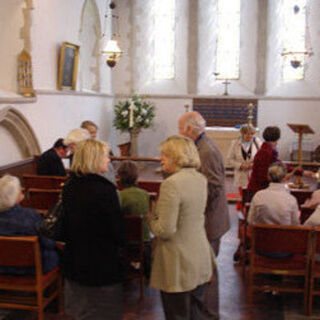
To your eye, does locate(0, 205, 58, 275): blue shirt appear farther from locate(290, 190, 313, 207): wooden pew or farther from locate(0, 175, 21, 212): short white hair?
locate(290, 190, 313, 207): wooden pew

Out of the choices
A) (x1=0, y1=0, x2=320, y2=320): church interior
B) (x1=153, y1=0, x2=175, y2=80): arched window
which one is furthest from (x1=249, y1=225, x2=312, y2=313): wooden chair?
(x1=153, y1=0, x2=175, y2=80): arched window

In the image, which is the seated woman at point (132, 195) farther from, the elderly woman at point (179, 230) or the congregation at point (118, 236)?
the elderly woman at point (179, 230)

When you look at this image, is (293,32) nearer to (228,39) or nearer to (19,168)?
(228,39)

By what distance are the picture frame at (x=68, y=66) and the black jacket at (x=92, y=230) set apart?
20.6 feet

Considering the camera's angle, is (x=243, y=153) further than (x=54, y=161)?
Yes

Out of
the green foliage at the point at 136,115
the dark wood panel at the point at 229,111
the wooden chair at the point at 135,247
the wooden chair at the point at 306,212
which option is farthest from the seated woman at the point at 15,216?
the dark wood panel at the point at 229,111

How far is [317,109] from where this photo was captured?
12.0 m

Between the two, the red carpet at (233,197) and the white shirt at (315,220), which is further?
the red carpet at (233,197)

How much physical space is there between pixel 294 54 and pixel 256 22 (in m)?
2.20

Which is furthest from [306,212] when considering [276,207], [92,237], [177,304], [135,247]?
[92,237]

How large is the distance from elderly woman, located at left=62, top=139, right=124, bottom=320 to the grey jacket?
3.03 ft

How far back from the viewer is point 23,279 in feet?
10.9

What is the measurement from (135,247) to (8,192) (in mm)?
1338

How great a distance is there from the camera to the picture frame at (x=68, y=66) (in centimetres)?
843
